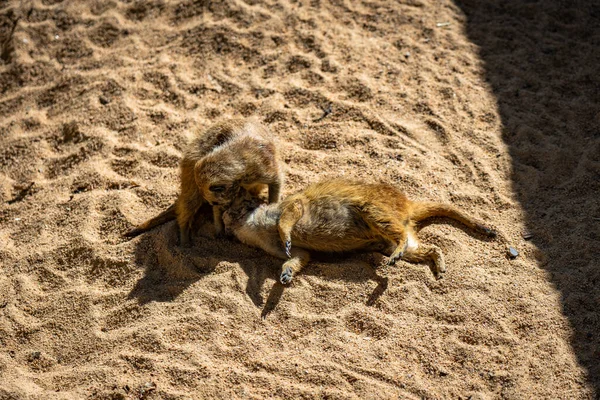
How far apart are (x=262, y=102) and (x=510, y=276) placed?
2.42 m

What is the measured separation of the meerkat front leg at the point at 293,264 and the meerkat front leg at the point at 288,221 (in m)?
0.04

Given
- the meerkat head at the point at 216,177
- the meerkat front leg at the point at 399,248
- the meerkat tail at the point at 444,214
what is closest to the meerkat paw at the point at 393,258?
the meerkat front leg at the point at 399,248

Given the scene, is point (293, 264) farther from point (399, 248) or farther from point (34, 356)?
point (34, 356)

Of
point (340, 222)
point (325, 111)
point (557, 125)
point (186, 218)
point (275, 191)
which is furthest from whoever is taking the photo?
point (325, 111)

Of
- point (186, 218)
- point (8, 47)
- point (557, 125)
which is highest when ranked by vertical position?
point (557, 125)

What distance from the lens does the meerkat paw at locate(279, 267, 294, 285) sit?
3531 mm

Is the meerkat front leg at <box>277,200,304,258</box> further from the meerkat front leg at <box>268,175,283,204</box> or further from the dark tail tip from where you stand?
the dark tail tip

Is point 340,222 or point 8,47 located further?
point 8,47

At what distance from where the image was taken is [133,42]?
560 centimetres

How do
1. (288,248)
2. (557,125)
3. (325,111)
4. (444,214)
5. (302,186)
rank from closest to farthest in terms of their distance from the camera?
1. (288,248)
2. (444,214)
3. (302,186)
4. (557,125)
5. (325,111)

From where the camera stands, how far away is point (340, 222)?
12.4 feet

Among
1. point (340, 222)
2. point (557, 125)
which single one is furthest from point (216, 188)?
point (557, 125)

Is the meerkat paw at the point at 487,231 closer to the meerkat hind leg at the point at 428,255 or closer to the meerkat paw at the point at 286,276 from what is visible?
the meerkat hind leg at the point at 428,255

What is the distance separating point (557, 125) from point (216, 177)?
2.64m
